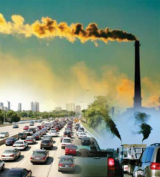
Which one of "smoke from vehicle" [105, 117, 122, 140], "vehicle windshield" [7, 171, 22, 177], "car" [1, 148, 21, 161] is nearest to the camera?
"vehicle windshield" [7, 171, 22, 177]

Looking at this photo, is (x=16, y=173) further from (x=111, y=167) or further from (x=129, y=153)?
(x=111, y=167)

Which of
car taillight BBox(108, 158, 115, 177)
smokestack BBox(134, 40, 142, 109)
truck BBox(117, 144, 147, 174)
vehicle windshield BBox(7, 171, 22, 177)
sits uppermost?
smokestack BBox(134, 40, 142, 109)

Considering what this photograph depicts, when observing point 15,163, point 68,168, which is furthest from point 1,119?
point 68,168

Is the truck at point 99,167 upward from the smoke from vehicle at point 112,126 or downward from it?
upward

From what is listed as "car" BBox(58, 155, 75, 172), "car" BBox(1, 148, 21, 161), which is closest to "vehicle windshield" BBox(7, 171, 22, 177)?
"car" BBox(58, 155, 75, 172)

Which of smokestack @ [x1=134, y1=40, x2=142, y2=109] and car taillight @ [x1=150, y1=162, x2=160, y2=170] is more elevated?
smokestack @ [x1=134, y1=40, x2=142, y2=109]

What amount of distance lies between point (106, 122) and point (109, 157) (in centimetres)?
8404

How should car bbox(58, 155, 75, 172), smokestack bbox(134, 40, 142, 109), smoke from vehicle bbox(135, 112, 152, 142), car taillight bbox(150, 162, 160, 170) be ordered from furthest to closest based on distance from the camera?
smoke from vehicle bbox(135, 112, 152, 142)
smokestack bbox(134, 40, 142, 109)
car bbox(58, 155, 75, 172)
car taillight bbox(150, 162, 160, 170)

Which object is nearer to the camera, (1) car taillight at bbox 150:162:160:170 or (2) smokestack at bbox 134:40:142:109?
(1) car taillight at bbox 150:162:160:170

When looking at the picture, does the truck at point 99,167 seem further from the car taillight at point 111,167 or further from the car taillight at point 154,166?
the car taillight at point 154,166

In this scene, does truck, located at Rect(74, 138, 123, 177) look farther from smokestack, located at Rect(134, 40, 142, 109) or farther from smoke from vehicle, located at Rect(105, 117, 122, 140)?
smokestack, located at Rect(134, 40, 142, 109)

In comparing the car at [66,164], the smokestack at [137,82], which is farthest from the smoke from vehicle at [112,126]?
the car at [66,164]

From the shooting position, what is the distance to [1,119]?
5315 inches

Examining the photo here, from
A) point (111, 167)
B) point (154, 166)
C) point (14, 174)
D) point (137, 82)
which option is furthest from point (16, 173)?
point (137, 82)
